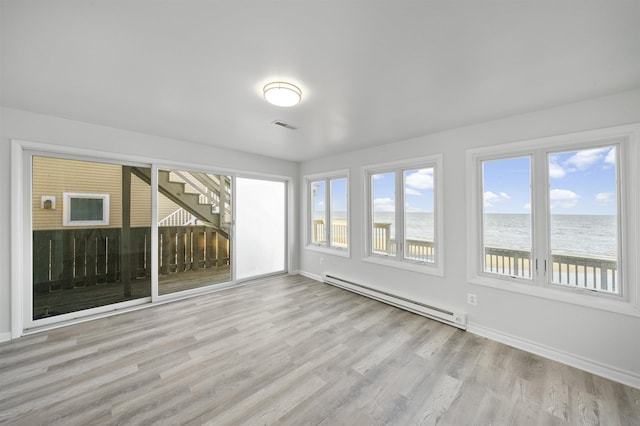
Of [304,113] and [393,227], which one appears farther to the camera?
[393,227]

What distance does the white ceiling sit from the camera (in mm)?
1325

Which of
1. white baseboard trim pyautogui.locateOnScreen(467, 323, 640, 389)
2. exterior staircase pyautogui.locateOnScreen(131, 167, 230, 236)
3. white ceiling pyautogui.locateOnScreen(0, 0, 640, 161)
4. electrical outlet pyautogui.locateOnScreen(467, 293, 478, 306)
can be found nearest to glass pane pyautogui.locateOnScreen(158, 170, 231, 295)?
exterior staircase pyautogui.locateOnScreen(131, 167, 230, 236)

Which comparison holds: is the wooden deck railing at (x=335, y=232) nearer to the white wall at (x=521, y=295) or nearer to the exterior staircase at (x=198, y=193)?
the white wall at (x=521, y=295)

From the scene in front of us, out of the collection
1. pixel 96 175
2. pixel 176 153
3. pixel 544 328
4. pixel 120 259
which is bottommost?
pixel 544 328

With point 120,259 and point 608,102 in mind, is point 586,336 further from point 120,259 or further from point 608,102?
point 120,259

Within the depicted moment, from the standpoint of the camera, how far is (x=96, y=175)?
10.5 feet

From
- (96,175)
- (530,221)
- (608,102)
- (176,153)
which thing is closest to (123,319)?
(96,175)

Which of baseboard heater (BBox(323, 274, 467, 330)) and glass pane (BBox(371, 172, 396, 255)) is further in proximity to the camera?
glass pane (BBox(371, 172, 396, 255))

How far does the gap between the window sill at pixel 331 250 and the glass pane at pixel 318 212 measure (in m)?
0.14

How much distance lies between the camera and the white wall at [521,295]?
211cm

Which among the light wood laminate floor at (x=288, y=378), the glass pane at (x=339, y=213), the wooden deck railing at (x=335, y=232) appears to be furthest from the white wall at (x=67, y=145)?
the wooden deck railing at (x=335, y=232)

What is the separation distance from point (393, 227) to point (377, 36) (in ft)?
9.56

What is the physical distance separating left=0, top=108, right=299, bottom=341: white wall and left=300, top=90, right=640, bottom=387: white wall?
2989 mm

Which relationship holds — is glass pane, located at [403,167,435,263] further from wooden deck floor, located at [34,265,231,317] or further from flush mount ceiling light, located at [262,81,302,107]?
wooden deck floor, located at [34,265,231,317]
